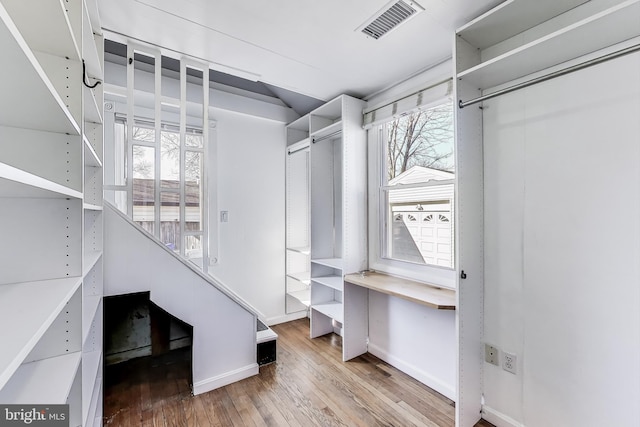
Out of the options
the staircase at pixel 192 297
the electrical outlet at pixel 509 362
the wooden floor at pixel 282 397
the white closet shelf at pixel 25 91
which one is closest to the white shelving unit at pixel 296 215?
the wooden floor at pixel 282 397

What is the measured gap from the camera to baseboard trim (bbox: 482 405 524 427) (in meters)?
1.72

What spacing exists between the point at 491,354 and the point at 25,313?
2265 millimetres

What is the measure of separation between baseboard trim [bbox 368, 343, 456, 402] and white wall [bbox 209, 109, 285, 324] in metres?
1.33

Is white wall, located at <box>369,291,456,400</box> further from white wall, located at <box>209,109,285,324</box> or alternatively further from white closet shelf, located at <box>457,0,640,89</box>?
white closet shelf, located at <box>457,0,640,89</box>

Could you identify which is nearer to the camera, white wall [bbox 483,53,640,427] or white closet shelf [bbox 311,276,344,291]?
white wall [bbox 483,53,640,427]

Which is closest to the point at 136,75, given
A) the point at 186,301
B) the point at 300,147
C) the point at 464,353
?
the point at 300,147

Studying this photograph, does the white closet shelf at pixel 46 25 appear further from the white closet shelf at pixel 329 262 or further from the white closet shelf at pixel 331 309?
the white closet shelf at pixel 331 309

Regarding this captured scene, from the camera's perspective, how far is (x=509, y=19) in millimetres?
1593

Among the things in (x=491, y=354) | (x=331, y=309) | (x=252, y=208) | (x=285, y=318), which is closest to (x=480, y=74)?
(x=491, y=354)

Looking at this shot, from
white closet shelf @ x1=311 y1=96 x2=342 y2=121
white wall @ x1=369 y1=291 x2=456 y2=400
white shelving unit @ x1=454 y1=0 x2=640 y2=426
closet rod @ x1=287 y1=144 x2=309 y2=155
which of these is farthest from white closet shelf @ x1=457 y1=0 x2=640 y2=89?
closet rod @ x1=287 y1=144 x2=309 y2=155

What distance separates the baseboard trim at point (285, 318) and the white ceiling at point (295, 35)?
2630 millimetres

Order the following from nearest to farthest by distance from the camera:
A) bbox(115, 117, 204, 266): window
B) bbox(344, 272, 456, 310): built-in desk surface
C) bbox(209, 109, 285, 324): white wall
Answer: bbox(344, 272, 456, 310): built-in desk surface → bbox(115, 117, 204, 266): window → bbox(209, 109, 285, 324): white wall

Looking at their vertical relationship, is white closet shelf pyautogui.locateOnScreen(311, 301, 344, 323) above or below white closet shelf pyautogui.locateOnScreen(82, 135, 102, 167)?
below

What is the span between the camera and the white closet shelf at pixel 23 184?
54cm
